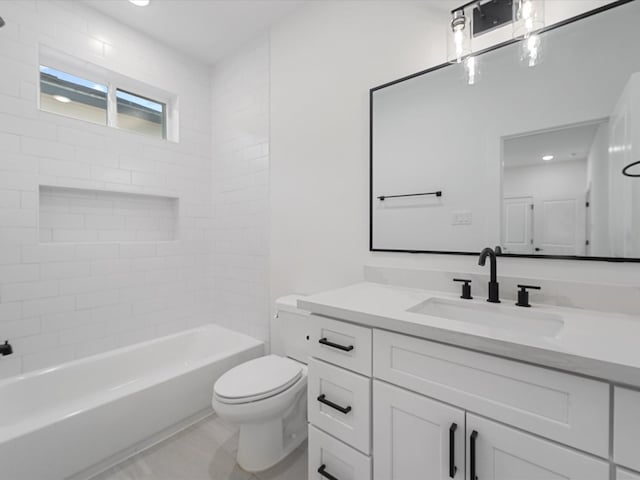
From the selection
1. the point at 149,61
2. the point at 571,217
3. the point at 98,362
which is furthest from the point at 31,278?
the point at 571,217

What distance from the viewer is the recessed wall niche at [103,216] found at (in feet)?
6.56

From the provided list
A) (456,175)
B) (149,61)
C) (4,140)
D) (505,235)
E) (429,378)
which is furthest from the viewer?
(149,61)

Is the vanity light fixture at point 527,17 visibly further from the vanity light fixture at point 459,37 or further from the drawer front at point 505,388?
the drawer front at point 505,388

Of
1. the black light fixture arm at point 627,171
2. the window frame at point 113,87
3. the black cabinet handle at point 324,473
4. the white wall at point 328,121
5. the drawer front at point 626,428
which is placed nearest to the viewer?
the drawer front at point 626,428

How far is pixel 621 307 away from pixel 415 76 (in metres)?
1.36

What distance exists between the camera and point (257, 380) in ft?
5.09

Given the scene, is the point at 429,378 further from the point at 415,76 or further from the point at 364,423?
the point at 415,76

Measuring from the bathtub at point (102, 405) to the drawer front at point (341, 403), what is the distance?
1065 millimetres

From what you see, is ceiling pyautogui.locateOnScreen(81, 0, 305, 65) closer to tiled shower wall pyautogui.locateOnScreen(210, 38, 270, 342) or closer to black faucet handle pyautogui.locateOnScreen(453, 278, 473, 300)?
tiled shower wall pyautogui.locateOnScreen(210, 38, 270, 342)

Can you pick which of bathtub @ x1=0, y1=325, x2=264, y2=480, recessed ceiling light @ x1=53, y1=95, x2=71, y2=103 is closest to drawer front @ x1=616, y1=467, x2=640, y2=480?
bathtub @ x1=0, y1=325, x2=264, y2=480

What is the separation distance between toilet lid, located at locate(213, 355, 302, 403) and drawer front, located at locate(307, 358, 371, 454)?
33 centimetres

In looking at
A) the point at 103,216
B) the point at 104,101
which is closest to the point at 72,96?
the point at 104,101

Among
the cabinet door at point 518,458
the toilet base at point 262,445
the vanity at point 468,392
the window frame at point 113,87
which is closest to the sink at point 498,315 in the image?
the vanity at point 468,392

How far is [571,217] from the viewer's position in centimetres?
119
